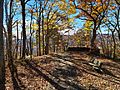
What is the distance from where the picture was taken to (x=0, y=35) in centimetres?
1070

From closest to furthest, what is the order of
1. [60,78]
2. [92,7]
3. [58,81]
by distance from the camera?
[58,81] → [60,78] → [92,7]

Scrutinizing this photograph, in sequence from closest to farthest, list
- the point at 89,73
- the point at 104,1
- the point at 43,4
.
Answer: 1. the point at 89,73
2. the point at 104,1
3. the point at 43,4

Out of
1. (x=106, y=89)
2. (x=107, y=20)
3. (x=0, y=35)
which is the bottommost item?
(x=106, y=89)

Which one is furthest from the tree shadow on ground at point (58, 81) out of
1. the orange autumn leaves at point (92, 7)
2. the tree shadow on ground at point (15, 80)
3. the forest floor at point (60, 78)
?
the orange autumn leaves at point (92, 7)

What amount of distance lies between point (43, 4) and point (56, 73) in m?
19.2

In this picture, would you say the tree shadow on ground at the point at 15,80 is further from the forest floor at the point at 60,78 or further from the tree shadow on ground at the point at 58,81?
the tree shadow on ground at the point at 58,81

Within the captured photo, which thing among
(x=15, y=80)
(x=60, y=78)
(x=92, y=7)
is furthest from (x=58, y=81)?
(x=92, y=7)

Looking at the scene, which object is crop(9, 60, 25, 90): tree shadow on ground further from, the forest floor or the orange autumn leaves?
the orange autumn leaves

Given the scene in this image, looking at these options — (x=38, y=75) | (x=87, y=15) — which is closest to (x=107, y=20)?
(x=87, y=15)

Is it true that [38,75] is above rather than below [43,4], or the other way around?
below

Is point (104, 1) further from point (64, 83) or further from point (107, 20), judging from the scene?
point (64, 83)

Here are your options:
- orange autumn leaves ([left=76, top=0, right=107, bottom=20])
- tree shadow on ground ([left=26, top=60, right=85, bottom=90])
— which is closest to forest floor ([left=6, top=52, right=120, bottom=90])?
tree shadow on ground ([left=26, top=60, right=85, bottom=90])

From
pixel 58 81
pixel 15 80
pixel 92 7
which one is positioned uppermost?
pixel 92 7

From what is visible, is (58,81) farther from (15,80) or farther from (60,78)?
(15,80)
